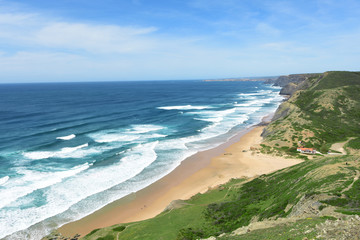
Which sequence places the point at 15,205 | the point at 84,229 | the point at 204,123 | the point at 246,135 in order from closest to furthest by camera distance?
the point at 84,229 → the point at 15,205 → the point at 246,135 → the point at 204,123

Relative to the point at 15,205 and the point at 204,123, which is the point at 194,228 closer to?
the point at 15,205

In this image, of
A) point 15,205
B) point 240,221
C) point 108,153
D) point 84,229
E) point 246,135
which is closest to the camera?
point 240,221

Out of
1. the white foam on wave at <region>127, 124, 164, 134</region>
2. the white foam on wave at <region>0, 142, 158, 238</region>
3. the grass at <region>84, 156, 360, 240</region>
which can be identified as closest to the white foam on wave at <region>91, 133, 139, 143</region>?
the white foam on wave at <region>127, 124, 164, 134</region>

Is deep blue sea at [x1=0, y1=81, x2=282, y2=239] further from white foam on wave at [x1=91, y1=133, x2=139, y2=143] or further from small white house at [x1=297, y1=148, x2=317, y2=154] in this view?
small white house at [x1=297, y1=148, x2=317, y2=154]

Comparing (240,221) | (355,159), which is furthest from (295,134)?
(240,221)

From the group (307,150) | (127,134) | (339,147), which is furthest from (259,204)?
(127,134)

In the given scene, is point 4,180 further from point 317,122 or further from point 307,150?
point 317,122
